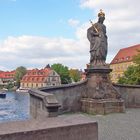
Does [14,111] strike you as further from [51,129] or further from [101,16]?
[51,129]

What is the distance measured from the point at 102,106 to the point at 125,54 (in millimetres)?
76834

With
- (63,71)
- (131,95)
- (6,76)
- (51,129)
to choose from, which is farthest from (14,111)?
(6,76)

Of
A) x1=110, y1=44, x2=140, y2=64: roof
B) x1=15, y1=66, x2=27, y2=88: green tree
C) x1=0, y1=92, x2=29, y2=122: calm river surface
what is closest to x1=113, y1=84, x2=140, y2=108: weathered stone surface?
x1=0, y1=92, x2=29, y2=122: calm river surface

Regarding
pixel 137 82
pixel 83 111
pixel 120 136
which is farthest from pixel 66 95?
pixel 137 82

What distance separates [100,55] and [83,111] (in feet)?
8.18

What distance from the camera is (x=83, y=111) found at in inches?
496

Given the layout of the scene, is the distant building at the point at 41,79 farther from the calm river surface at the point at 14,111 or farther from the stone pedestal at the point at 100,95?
the stone pedestal at the point at 100,95

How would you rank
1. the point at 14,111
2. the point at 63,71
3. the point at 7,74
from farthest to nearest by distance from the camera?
the point at 7,74, the point at 63,71, the point at 14,111

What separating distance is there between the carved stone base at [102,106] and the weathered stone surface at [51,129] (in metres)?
7.09

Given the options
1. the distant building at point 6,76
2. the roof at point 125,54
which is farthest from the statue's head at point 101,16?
the distant building at point 6,76

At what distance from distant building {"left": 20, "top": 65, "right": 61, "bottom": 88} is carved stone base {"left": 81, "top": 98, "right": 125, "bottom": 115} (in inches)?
3241

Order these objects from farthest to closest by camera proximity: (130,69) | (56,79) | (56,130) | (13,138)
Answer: (56,79) < (130,69) < (56,130) < (13,138)

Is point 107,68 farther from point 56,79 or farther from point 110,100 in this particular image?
point 56,79

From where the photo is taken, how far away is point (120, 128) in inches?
340
